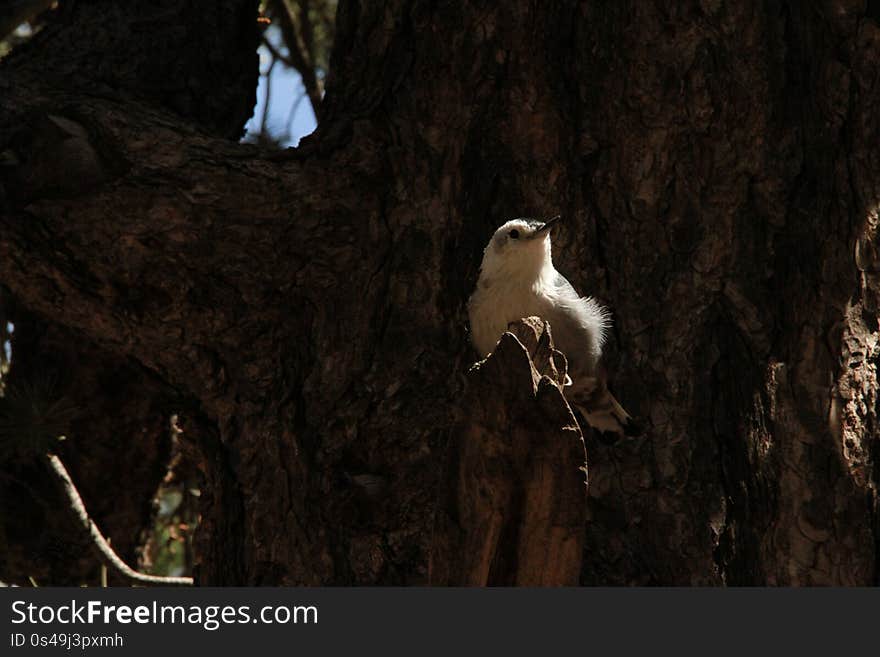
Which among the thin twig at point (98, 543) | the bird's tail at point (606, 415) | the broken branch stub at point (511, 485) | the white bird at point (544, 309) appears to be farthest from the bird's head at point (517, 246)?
the thin twig at point (98, 543)

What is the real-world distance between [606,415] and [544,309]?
435 mm

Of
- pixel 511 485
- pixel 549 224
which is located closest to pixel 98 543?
pixel 549 224

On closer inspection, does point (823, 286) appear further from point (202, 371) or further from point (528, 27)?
point (202, 371)

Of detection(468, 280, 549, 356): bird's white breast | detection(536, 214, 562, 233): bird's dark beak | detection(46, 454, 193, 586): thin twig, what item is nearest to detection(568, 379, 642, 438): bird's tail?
detection(468, 280, 549, 356): bird's white breast

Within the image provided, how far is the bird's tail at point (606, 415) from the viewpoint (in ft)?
9.34

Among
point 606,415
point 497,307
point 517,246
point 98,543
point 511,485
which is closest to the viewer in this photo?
point 511,485

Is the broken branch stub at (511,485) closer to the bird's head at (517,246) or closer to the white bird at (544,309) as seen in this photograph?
the white bird at (544,309)

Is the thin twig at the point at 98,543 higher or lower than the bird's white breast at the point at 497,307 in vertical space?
lower

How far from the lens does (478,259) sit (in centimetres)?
309

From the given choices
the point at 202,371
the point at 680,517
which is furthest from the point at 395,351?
the point at 680,517

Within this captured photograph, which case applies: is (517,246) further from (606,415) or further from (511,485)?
(511,485)

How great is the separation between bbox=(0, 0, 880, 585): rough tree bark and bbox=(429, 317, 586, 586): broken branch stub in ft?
2.50

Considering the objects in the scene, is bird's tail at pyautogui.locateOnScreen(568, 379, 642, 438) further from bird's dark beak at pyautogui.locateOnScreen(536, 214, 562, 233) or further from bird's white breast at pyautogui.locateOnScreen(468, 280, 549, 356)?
bird's dark beak at pyautogui.locateOnScreen(536, 214, 562, 233)

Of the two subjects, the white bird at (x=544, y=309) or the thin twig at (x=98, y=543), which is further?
the thin twig at (x=98, y=543)
